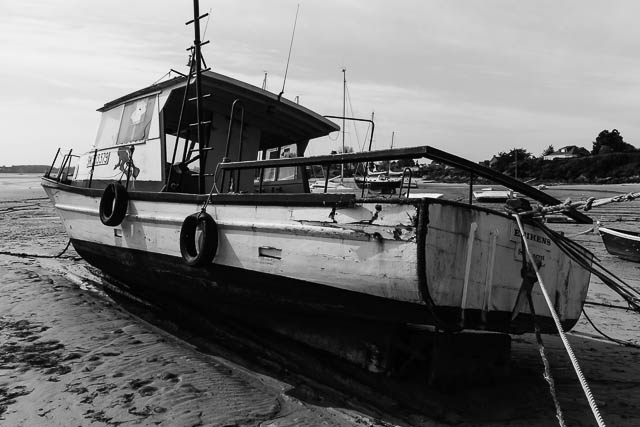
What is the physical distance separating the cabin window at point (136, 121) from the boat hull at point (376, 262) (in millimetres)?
1768

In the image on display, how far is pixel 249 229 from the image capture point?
477 centimetres

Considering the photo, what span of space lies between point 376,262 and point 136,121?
489 centimetres

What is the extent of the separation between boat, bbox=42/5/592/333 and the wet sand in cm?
60

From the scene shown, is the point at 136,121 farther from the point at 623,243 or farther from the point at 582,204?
the point at 623,243

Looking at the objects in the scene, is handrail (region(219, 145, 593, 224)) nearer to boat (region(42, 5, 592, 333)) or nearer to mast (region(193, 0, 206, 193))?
boat (region(42, 5, 592, 333))

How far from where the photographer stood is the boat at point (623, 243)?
12.1m

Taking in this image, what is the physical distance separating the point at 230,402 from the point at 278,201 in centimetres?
168

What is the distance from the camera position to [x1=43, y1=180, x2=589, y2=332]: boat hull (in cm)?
362

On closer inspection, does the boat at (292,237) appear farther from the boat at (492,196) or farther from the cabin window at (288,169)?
the boat at (492,196)

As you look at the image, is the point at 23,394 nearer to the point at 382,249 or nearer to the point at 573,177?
the point at 382,249

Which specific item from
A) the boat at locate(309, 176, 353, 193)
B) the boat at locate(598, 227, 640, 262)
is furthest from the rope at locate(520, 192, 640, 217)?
the boat at locate(598, 227, 640, 262)

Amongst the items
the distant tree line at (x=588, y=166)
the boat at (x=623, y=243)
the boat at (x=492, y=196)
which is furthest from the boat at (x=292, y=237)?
the distant tree line at (x=588, y=166)

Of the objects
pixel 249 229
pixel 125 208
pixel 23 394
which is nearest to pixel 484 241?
pixel 249 229

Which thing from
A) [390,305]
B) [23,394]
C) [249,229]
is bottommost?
[23,394]
